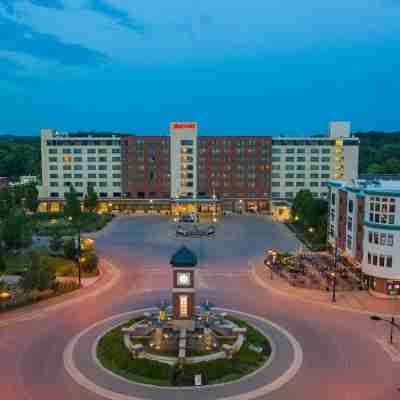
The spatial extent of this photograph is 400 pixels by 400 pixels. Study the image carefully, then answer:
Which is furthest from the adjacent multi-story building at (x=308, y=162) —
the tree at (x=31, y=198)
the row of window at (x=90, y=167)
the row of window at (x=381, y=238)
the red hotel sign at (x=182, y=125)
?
the row of window at (x=381, y=238)

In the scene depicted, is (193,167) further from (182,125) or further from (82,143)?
(82,143)

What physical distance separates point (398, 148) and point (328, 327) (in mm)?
145752

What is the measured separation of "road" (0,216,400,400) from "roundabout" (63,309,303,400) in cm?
56

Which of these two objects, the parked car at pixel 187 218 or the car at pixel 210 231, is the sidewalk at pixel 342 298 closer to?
the car at pixel 210 231

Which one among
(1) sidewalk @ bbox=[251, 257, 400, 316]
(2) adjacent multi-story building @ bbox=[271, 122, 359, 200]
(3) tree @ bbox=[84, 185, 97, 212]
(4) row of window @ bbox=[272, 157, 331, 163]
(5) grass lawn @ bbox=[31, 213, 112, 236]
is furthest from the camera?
(4) row of window @ bbox=[272, 157, 331, 163]

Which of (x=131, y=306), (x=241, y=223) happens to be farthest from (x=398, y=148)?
(x=131, y=306)

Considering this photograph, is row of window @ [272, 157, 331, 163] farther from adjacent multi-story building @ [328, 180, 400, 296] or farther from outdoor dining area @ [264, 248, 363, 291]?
adjacent multi-story building @ [328, 180, 400, 296]

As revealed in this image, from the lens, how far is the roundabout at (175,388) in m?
22.9

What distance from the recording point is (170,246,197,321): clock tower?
30.6m

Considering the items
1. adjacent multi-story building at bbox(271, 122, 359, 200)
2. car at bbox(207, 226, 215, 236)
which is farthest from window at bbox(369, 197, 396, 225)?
adjacent multi-story building at bbox(271, 122, 359, 200)

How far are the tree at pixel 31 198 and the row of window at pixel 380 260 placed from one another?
235 feet

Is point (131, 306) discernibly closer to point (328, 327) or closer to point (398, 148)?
point (328, 327)

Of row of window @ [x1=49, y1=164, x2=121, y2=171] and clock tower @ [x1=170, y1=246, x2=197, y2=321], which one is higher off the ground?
row of window @ [x1=49, y1=164, x2=121, y2=171]

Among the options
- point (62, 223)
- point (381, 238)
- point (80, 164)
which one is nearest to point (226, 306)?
point (381, 238)
